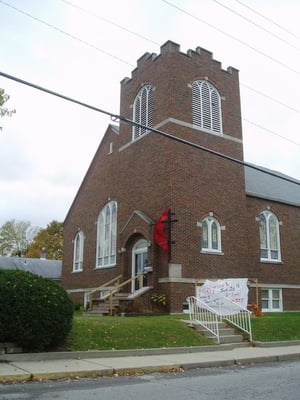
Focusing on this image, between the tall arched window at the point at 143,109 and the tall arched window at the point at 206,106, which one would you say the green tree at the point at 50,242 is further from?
the tall arched window at the point at 206,106

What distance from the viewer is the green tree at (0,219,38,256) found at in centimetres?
6989

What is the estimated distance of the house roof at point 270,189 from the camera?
88.9 ft

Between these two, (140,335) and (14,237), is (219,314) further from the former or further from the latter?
(14,237)

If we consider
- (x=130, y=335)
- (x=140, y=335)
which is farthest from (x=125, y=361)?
(x=140, y=335)

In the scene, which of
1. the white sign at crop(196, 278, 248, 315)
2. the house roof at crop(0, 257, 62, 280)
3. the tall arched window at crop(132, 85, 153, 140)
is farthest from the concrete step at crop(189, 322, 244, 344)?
the house roof at crop(0, 257, 62, 280)

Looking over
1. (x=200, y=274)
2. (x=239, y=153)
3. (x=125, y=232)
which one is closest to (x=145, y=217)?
(x=125, y=232)

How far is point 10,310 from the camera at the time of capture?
10.2 m

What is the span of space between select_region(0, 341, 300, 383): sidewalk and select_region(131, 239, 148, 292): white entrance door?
9.72 metres

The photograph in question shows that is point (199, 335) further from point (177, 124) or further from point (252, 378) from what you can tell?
point (177, 124)

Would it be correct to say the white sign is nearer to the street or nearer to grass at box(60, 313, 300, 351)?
grass at box(60, 313, 300, 351)

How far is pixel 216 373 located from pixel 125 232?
49.6 feet

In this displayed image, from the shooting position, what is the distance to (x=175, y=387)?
8000mm

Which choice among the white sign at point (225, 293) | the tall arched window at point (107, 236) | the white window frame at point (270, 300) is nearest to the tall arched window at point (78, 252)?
the tall arched window at point (107, 236)

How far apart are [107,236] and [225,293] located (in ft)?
38.7
